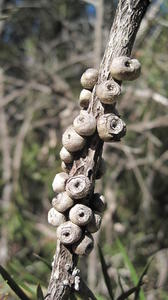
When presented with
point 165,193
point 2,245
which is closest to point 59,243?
point 2,245

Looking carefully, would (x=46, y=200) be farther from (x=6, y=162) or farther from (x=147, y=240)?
(x=147, y=240)

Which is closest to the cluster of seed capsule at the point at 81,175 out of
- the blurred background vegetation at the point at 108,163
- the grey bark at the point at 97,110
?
the grey bark at the point at 97,110

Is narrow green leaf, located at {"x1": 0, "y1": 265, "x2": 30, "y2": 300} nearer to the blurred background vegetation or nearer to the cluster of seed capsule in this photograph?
the cluster of seed capsule

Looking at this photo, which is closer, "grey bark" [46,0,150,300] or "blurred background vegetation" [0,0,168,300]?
"grey bark" [46,0,150,300]

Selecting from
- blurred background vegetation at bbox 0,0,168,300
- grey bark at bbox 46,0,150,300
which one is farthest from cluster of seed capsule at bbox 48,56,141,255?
blurred background vegetation at bbox 0,0,168,300

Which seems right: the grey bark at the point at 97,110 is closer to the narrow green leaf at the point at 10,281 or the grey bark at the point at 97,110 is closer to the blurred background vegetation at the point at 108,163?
the narrow green leaf at the point at 10,281

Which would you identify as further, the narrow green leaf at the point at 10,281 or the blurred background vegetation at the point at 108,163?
the blurred background vegetation at the point at 108,163
